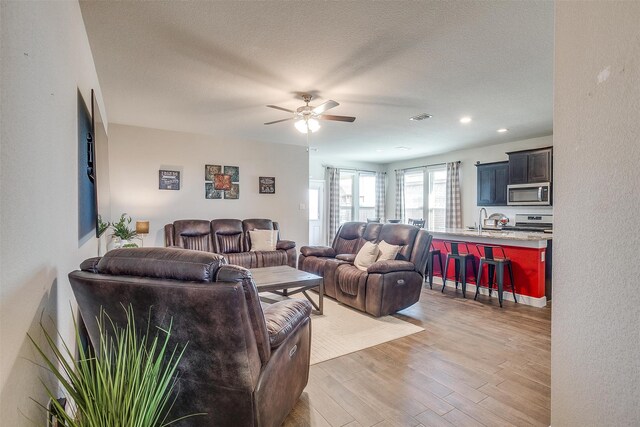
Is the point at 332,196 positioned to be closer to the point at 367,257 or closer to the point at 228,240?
the point at 228,240

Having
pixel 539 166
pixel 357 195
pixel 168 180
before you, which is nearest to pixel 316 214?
pixel 357 195

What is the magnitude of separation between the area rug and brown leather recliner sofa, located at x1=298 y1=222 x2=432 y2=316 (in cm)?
14

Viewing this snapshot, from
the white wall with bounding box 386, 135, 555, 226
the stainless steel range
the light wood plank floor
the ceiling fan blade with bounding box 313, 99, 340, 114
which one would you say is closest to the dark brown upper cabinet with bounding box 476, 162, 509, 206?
the white wall with bounding box 386, 135, 555, 226

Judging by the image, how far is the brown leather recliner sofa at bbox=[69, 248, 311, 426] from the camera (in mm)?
→ 1278

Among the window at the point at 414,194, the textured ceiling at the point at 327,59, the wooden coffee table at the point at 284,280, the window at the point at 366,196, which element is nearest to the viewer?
the textured ceiling at the point at 327,59

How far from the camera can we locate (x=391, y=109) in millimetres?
4242

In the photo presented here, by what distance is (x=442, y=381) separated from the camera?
2254 mm

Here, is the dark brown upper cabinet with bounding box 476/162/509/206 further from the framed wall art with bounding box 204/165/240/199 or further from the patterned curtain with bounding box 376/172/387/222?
the framed wall art with bounding box 204/165/240/199

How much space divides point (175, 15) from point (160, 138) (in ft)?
12.2

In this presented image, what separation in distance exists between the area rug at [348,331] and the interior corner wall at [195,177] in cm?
323

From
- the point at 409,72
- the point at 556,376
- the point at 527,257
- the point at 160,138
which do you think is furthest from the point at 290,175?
the point at 556,376

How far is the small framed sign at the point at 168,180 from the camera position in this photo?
18.1 feet

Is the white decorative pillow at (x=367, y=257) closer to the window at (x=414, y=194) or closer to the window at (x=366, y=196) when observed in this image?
the window at (x=414, y=194)

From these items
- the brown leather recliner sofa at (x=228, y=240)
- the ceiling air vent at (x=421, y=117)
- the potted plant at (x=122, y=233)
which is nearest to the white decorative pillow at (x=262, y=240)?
the brown leather recliner sofa at (x=228, y=240)
